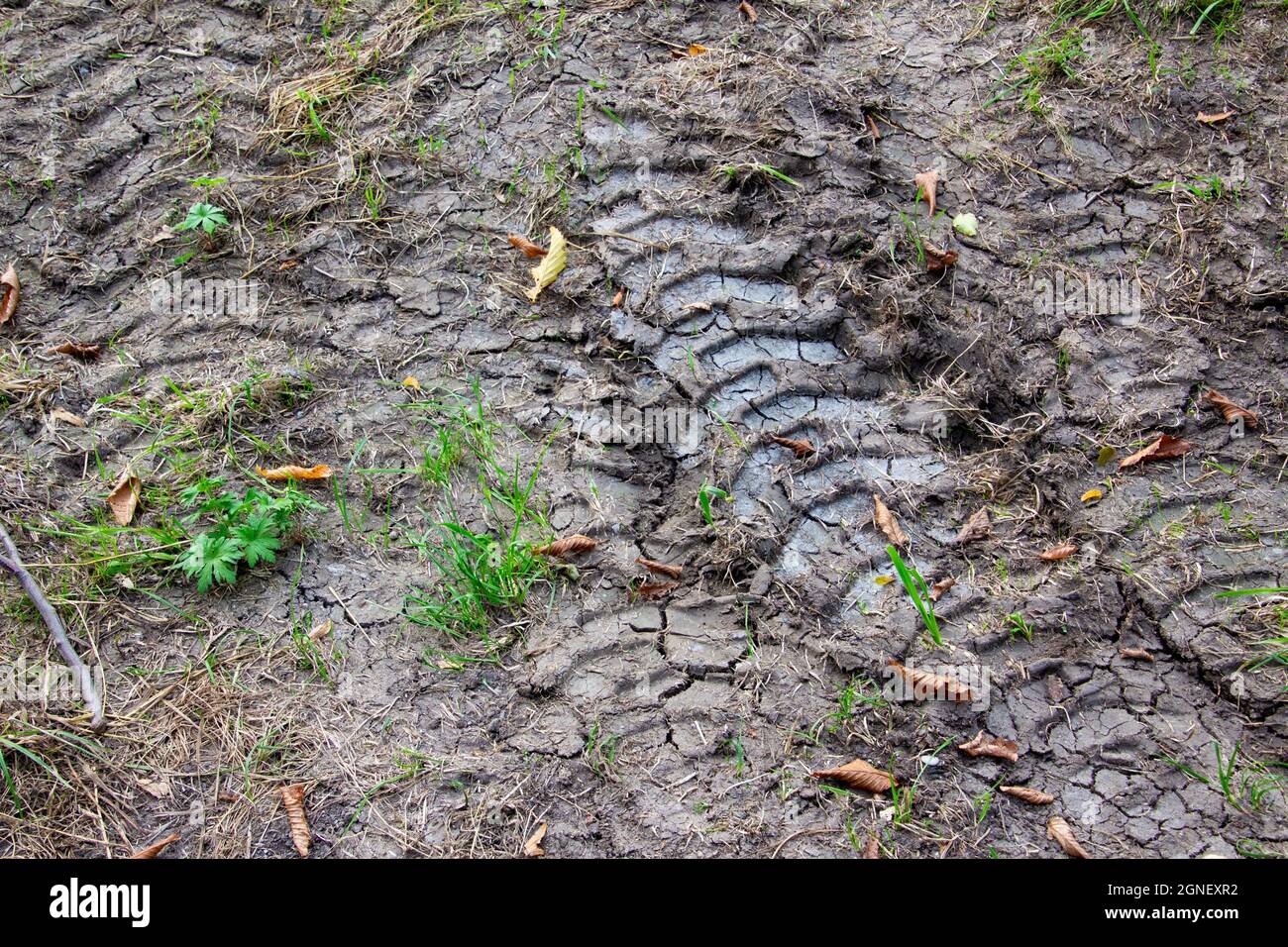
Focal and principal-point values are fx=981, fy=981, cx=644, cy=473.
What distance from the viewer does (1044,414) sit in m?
2.70

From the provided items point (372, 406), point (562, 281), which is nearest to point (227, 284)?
point (372, 406)

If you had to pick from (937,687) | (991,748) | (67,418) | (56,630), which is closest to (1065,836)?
(991,748)

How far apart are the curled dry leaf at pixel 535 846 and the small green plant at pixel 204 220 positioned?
207cm

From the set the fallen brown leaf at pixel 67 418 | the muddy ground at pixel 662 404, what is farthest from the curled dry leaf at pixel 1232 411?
the fallen brown leaf at pixel 67 418

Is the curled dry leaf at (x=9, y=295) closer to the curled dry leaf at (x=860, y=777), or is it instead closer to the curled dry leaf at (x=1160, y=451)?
the curled dry leaf at (x=860, y=777)

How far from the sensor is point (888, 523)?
2.47m

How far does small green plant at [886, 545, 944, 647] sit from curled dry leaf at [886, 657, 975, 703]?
95 mm

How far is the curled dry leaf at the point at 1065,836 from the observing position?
2.00 m

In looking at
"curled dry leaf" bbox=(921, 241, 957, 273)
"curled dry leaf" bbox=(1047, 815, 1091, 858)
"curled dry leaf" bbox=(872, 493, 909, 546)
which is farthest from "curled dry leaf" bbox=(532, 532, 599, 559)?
"curled dry leaf" bbox=(921, 241, 957, 273)

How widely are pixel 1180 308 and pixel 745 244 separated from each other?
1.30 m

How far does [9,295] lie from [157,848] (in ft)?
5.82

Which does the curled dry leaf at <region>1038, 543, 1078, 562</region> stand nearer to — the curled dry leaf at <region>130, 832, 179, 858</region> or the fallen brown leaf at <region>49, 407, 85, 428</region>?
the curled dry leaf at <region>130, 832, 179, 858</region>

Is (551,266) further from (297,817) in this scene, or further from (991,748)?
(991,748)

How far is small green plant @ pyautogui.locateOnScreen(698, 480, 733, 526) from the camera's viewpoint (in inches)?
95.9
